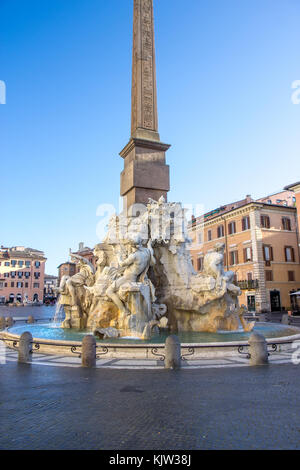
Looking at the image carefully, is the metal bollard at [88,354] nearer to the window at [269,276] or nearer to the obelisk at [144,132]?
the obelisk at [144,132]

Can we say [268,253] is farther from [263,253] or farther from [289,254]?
[289,254]

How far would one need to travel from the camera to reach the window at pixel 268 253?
1148 inches

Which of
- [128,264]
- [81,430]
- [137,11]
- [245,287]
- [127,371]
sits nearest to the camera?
[81,430]

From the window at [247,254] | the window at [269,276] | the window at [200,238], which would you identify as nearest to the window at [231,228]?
the window at [247,254]

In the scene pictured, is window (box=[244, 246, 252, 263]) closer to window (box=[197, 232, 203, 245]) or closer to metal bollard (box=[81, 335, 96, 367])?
window (box=[197, 232, 203, 245])

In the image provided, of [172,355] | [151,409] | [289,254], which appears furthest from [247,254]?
[151,409]

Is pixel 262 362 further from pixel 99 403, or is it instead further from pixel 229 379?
pixel 99 403

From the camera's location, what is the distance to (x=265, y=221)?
29562 mm

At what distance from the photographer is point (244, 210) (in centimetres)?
2986

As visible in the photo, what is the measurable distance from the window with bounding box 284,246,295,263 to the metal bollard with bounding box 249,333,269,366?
26.4 m

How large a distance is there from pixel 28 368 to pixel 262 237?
85.9 ft

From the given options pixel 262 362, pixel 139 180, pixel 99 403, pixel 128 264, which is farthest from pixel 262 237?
pixel 99 403

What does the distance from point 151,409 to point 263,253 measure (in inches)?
1070

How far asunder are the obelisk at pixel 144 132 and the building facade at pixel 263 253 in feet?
53.5
